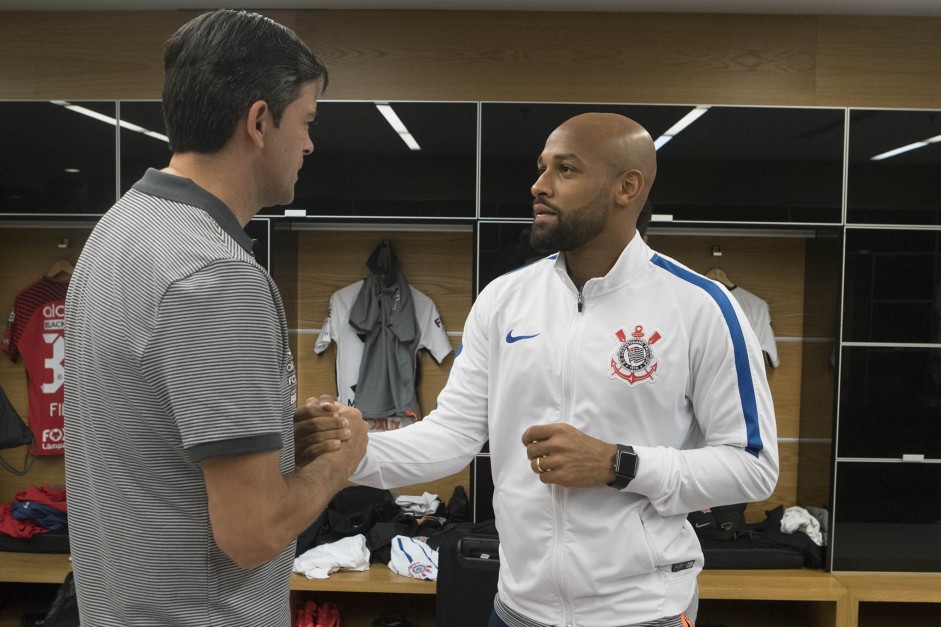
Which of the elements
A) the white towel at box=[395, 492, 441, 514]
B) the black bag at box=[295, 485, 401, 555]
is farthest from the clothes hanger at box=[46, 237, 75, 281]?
the white towel at box=[395, 492, 441, 514]

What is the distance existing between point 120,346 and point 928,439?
3502 mm

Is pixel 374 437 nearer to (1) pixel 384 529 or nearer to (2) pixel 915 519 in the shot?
(1) pixel 384 529

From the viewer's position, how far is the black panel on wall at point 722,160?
10.9ft

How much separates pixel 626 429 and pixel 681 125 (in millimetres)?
2325

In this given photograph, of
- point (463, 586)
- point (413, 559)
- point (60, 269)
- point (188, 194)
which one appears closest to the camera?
point (188, 194)

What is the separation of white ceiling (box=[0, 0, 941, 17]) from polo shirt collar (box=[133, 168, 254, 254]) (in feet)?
9.72

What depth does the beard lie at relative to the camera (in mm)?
1491

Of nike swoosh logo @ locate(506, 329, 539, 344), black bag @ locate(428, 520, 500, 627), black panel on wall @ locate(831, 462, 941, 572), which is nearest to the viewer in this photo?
nike swoosh logo @ locate(506, 329, 539, 344)

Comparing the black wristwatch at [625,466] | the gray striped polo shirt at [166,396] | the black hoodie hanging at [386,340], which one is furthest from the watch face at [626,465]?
the black hoodie hanging at [386,340]

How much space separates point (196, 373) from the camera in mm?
807

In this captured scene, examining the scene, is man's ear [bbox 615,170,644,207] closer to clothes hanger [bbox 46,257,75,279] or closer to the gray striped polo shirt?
the gray striped polo shirt

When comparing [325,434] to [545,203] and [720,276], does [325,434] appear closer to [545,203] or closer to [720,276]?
[545,203]

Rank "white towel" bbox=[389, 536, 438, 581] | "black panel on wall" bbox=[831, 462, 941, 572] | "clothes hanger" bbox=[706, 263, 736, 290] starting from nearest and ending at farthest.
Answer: "white towel" bbox=[389, 536, 438, 581], "black panel on wall" bbox=[831, 462, 941, 572], "clothes hanger" bbox=[706, 263, 736, 290]

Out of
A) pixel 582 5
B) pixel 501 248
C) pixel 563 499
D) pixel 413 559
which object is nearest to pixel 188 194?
pixel 563 499
